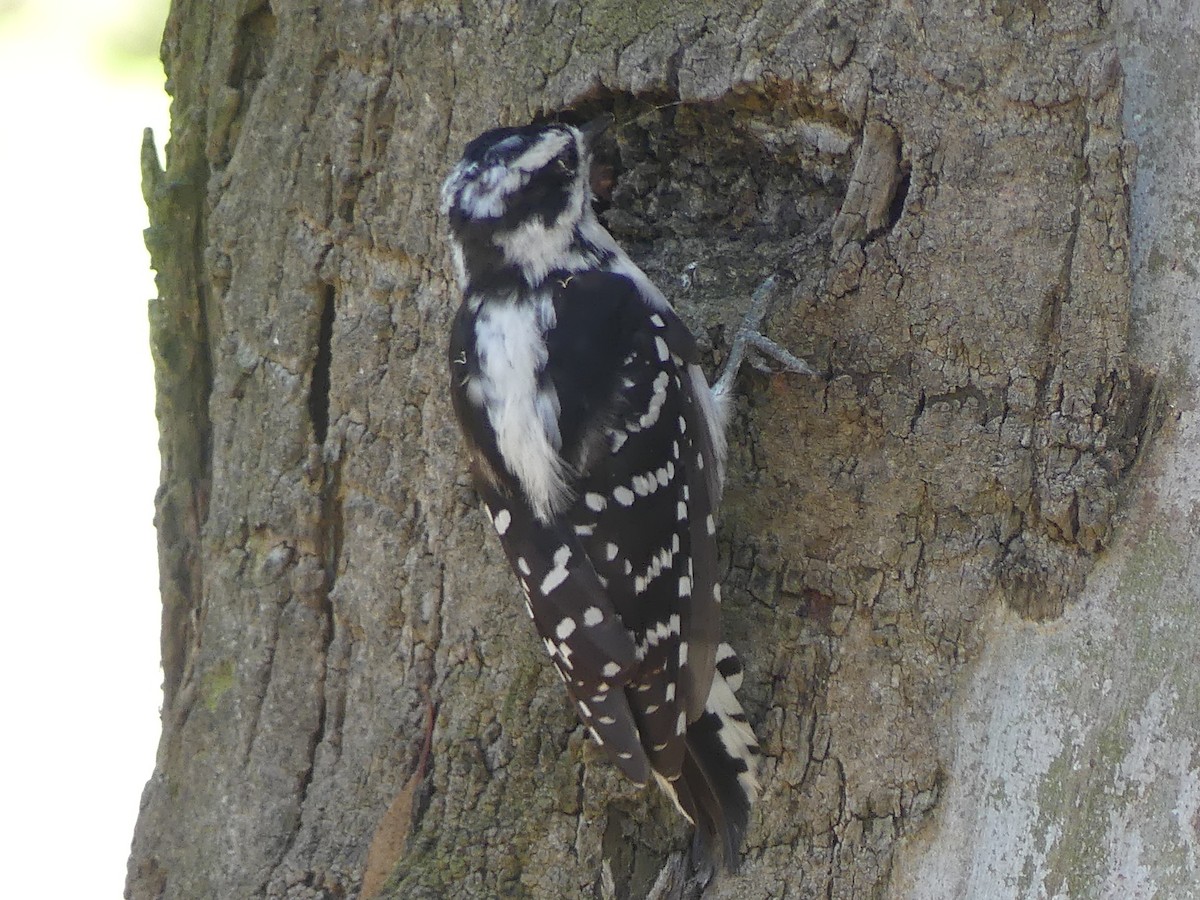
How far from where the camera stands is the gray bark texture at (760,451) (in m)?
2.62

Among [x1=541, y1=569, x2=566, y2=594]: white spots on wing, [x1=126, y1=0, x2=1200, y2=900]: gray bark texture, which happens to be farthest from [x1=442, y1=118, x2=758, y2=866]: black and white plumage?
[x1=126, y1=0, x2=1200, y2=900]: gray bark texture

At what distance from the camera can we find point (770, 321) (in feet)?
9.70

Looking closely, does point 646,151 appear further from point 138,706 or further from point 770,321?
point 138,706

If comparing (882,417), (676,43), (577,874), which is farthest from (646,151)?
(577,874)

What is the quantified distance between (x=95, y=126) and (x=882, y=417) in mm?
5060

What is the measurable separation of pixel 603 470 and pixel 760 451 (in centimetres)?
36

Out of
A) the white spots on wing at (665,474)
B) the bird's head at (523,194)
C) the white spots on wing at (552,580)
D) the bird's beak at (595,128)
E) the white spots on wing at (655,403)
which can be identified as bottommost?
the white spots on wing at (552,580)

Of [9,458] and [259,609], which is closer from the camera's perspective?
[259,609]

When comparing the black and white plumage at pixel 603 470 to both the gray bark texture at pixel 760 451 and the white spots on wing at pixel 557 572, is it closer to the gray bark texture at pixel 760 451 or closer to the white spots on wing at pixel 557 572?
the white spots on wing at pixel 557 572

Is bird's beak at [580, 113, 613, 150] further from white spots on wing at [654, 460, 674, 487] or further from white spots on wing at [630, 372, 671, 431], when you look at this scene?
white spots on wing at [654, 460, 674, 487]

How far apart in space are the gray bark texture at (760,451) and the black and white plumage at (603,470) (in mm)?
114

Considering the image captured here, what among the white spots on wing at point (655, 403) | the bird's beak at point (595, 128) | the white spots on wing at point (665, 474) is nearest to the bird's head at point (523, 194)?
the bird's beak at point (595, 128)

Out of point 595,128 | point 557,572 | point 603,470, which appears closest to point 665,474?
point 603,470

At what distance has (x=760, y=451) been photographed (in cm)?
302
